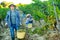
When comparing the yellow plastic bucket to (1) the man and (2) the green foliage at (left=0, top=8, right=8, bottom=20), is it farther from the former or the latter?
(2) the green foliage at (left=0, top=8, right=8, bottom=20)

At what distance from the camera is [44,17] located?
4875mm

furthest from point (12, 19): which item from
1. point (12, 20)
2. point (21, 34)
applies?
point (21, 34)

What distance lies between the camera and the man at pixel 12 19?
493cm

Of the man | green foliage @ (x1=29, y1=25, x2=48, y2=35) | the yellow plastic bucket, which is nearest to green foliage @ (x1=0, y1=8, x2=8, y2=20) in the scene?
the man

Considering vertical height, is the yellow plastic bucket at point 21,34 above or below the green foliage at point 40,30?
below

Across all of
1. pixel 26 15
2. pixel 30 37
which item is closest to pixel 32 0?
pixel 26 15

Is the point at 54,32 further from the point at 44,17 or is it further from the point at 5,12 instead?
the point at 5,12

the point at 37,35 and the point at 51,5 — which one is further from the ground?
the point at 51,5

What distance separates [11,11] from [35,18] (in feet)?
1.30

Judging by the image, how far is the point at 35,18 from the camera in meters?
4.89

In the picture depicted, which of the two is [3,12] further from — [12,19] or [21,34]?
[21,34]

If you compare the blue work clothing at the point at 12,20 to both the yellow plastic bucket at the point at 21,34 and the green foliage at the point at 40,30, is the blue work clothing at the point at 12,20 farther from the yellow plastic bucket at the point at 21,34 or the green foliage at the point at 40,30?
the green foliage at the point at 40,30

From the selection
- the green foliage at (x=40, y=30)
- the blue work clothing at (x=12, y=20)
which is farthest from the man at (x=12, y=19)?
the green foliage at (x=40, y=30)

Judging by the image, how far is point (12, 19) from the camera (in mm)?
4996
